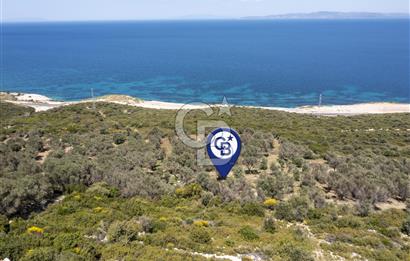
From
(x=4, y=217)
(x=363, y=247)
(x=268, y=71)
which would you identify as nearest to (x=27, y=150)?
(x=4, y=217)

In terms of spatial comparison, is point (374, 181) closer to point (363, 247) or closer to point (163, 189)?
point (363, 247)

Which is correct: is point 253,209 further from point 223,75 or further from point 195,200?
point 223,75

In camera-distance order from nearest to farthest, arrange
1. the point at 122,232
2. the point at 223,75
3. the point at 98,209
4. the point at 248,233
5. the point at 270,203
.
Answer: the point at 122,232 < the point at 248,233 < the point at 98,209 < the point at 270,203 < the point at 223,75

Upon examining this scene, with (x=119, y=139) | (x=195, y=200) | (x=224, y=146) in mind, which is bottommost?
(x=195, y=200)

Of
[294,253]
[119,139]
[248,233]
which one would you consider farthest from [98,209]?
[119,139]

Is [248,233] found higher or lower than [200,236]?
lower

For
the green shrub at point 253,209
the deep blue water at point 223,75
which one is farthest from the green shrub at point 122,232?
the deep blue water at point 223,75
